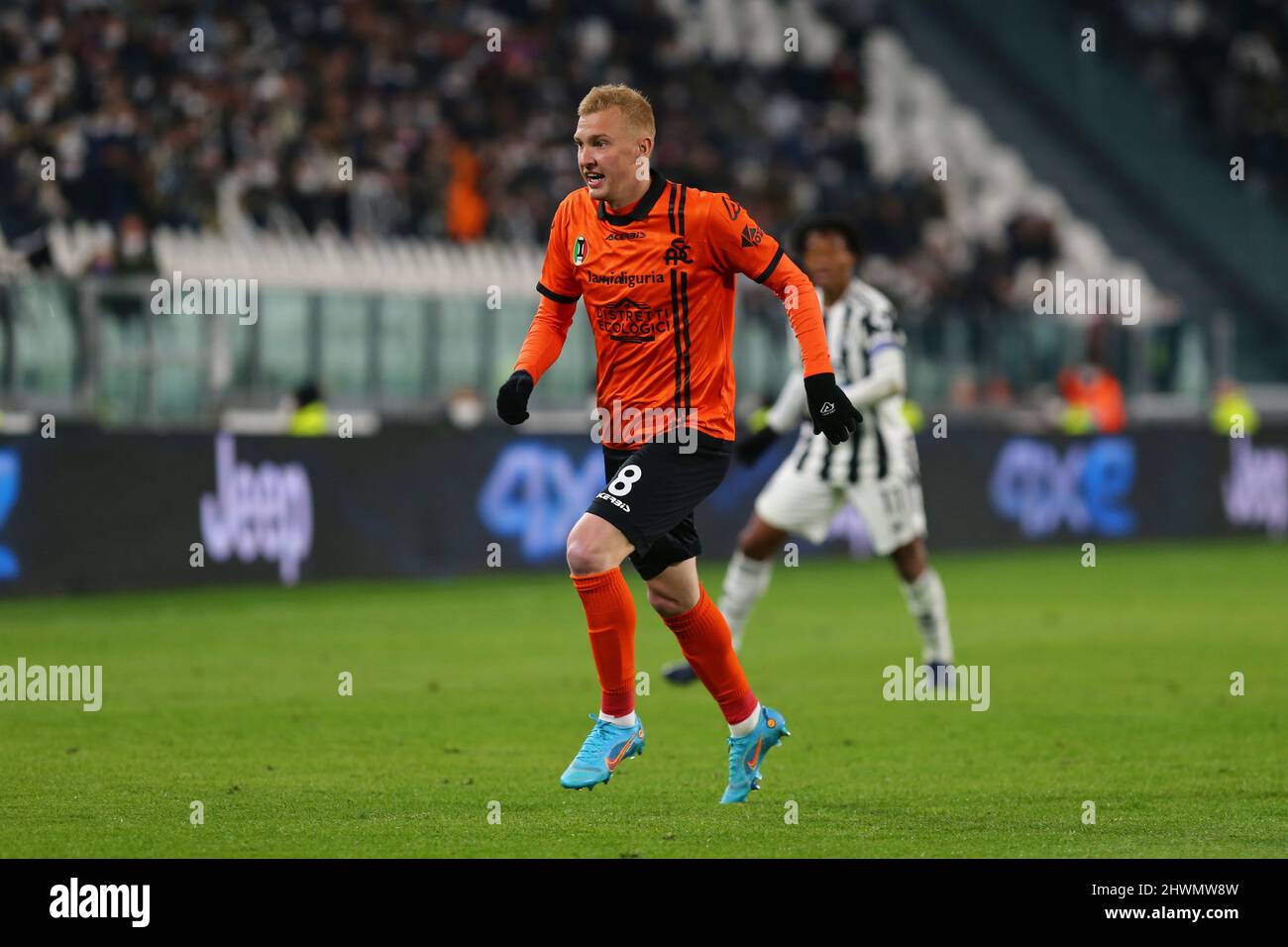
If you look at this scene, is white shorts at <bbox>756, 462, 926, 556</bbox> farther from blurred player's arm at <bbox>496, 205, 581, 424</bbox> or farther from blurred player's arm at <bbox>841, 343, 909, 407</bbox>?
blurred player's arm at <bbox>496, 205, 581, 424</bbox>

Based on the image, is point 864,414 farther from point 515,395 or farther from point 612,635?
point 515,395

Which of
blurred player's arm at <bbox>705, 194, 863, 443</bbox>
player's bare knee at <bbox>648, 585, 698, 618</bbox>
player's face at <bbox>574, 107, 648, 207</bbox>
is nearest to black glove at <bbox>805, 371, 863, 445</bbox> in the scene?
blurred player's arm at <bbox>705, 194, 863, 443</bbox>

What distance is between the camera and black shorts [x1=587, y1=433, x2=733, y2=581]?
745cm

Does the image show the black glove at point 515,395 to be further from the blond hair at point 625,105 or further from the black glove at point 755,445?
the black glove at point 755,445

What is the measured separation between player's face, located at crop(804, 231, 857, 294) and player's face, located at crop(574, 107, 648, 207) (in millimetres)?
4218

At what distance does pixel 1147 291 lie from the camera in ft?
109

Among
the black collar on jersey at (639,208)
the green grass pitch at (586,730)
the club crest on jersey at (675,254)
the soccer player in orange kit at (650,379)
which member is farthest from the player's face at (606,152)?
the green grass pitch at (586,730)

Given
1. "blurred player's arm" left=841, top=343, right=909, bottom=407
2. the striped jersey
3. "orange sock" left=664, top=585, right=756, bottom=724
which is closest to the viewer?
"orange sock" left=664, top=585, right=756, bottom=724

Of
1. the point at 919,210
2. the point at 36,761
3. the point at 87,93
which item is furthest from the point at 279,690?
the point at 919,210

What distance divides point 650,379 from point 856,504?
15.0 feet

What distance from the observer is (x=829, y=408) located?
23.7ft

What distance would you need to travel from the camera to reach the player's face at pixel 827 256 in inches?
459
